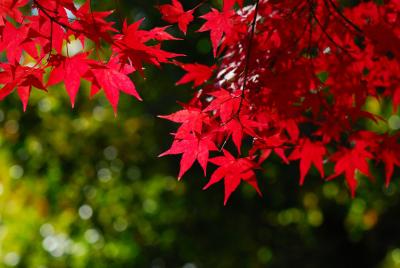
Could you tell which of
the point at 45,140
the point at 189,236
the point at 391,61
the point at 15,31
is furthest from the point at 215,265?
the point at 15,31

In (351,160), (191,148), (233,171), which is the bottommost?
(351,160)

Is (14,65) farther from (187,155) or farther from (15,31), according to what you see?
(187,155)

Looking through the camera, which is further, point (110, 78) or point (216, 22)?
point (216, 22)

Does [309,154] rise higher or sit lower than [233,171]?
lower

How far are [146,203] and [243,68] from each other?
4.42 metres

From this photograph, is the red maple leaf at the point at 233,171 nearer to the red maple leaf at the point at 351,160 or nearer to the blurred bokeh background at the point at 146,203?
the red maple leaf at the point at 351,160

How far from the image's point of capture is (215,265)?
17.8 feet

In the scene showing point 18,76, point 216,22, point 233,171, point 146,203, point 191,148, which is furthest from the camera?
point 146,203

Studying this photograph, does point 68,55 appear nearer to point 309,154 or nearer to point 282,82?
point 282,82

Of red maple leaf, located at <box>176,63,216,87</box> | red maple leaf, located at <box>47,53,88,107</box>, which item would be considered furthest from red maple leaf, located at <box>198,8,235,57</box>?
red maple leaf, located at <box>47,53,88,107</box>

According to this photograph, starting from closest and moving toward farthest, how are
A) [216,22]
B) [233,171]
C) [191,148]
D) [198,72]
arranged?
[191,148]
[233,171]
[216,22]
[198,72]

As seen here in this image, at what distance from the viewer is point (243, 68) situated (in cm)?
155

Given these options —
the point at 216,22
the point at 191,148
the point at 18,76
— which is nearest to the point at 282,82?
the point at 216,22

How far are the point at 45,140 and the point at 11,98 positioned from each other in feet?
1.87
